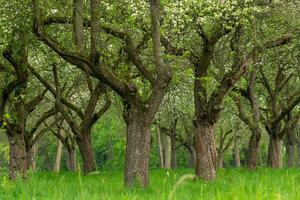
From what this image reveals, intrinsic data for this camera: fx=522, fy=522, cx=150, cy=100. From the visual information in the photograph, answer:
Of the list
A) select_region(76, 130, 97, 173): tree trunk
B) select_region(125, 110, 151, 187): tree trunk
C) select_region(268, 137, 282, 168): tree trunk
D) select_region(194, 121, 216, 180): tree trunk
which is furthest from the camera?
select_region(268, 137, 282, 168): tree trunk

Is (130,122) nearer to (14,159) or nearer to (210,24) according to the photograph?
(210,24)

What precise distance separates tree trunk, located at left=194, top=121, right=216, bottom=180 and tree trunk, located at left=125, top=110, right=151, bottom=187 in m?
5.05

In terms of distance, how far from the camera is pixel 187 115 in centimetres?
4625

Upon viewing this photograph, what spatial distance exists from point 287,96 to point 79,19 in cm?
2326

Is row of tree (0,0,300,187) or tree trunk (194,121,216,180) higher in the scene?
row of tree (0,0,300,187)

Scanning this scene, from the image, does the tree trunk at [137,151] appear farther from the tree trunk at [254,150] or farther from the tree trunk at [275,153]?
the tree trunk at [275,153]

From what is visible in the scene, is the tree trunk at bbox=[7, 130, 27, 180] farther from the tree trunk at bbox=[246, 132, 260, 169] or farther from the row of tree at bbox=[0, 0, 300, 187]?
the tree trunk at bbox=[246, 132, 260, 169]

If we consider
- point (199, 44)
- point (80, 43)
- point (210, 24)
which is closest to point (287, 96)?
point (199, 44)

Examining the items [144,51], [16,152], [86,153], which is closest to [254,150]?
[86,153]

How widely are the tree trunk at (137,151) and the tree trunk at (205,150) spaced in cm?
505

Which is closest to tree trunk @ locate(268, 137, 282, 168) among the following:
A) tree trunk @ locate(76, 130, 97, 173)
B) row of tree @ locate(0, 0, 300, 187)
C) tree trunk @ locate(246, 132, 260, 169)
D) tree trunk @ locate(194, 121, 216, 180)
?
tree trunk @ locate(246, 132, 260, 169)

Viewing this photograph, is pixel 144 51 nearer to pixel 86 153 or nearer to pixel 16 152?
pixel 16 152

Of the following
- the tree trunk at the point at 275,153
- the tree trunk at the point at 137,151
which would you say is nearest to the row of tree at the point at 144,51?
the tree trunk at the point at 137,151

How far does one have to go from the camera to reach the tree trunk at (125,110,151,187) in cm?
1631
